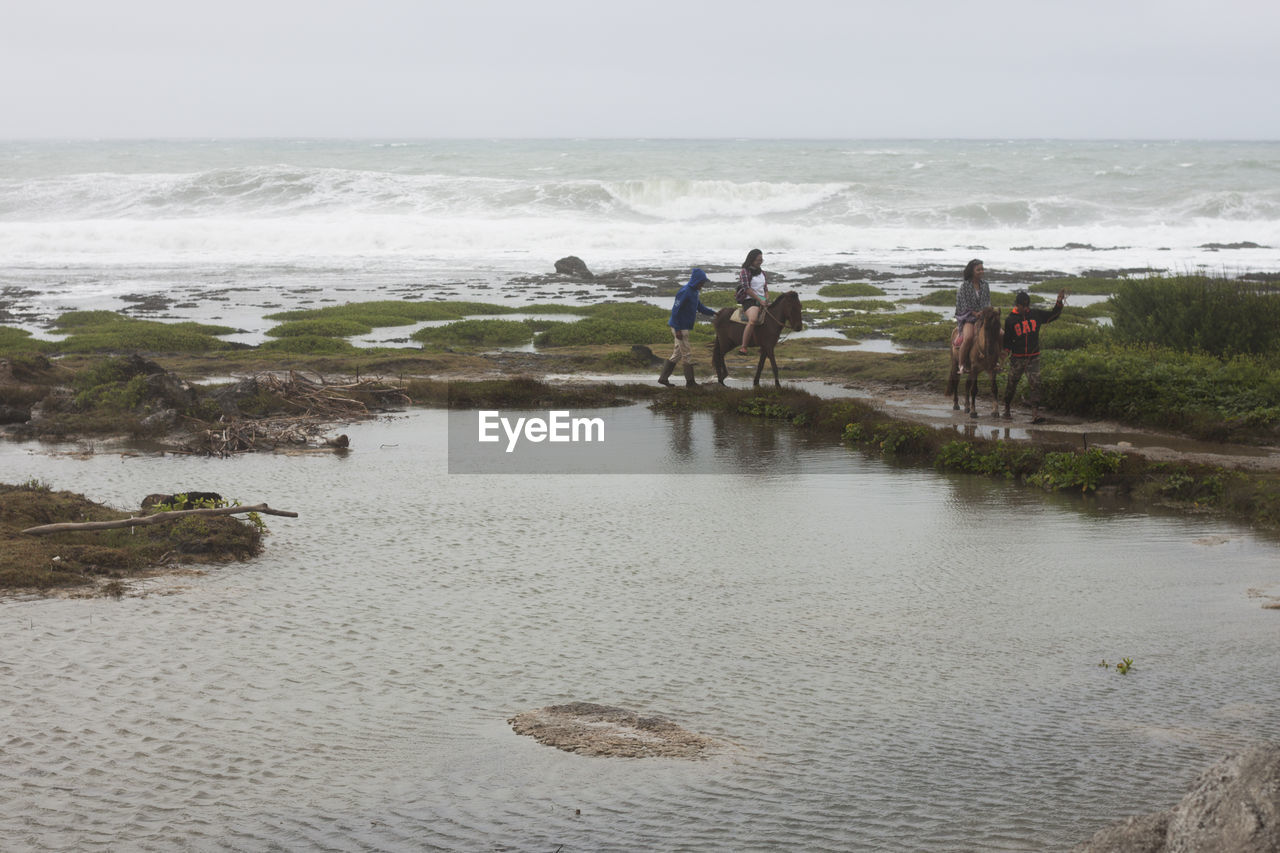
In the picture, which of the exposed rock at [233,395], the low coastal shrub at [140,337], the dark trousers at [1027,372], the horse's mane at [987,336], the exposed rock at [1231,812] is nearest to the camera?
the exposed rock at [1231,812]

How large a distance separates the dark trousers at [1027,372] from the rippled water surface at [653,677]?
5.06m

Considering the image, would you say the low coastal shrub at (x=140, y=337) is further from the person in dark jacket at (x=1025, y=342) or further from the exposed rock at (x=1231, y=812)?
the exposed rock at (x=1231, y=812)

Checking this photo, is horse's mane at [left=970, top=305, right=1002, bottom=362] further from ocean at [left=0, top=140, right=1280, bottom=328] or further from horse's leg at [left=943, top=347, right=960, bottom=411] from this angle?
ocean at [left=0, top=140, right=1280, bottom=328]

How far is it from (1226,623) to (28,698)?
8.56m

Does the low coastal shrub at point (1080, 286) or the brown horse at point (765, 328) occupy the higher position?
the low coastal shrub at point (1080, 286)

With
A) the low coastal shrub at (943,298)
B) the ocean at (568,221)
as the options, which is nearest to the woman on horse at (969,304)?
the low coastal shrub at (943,298)

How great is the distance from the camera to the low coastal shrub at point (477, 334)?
30.4m

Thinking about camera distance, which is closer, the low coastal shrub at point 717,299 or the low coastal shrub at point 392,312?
the low coastal shrub at point 392,312

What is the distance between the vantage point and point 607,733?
712 cm

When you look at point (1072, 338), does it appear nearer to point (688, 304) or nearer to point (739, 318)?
point (739, 318)

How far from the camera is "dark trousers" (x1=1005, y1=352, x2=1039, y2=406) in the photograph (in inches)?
717

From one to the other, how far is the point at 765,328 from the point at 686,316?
1.45m

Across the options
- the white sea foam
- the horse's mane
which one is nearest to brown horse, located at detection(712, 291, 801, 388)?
the horse's mane

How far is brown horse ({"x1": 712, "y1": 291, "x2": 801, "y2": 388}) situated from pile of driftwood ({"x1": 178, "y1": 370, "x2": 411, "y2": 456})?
581 cm
